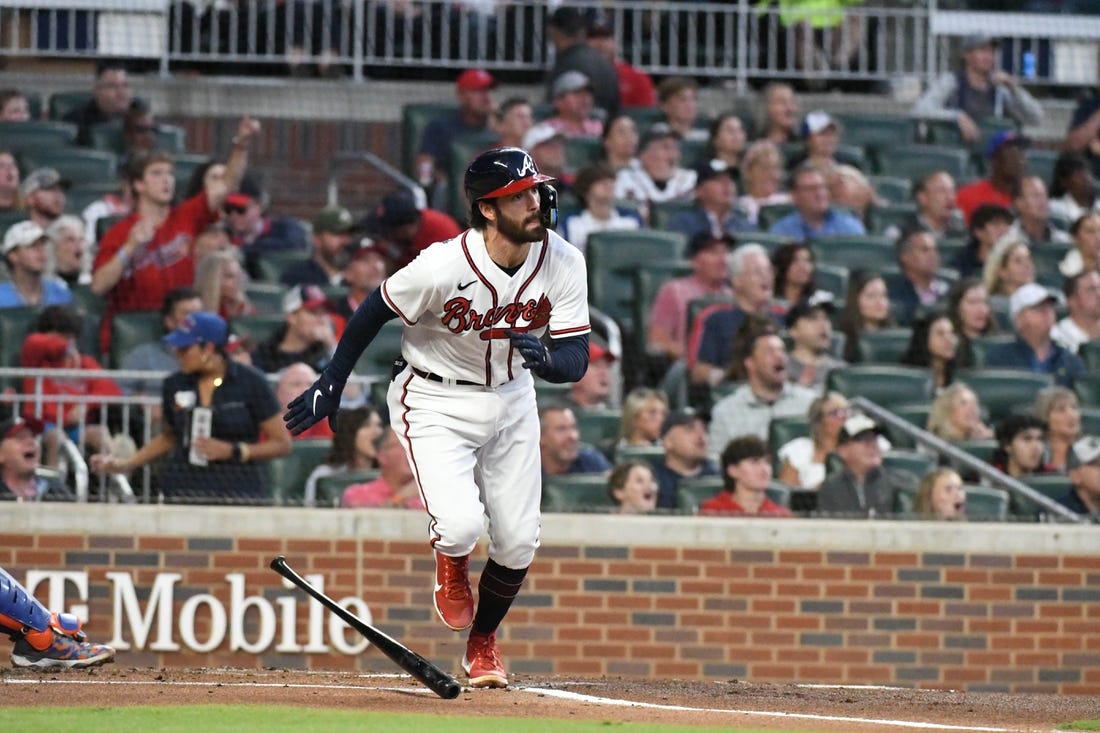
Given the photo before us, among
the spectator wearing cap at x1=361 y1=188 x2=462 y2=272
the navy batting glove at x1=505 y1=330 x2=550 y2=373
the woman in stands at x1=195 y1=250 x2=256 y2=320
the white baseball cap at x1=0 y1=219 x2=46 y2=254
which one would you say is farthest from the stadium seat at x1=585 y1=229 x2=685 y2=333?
the navy batting glove at x1=505 y1=330 x2=550 y2=373

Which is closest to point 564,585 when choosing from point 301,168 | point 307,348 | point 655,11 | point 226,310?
point 307,348

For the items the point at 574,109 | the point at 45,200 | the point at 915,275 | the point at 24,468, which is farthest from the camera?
the point at 574,109

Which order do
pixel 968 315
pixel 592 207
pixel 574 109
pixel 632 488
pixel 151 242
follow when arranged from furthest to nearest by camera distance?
pixel 574 109 → pixel 592 207 → pixel 968 315 → pixel 151 242 → pixel 632 488

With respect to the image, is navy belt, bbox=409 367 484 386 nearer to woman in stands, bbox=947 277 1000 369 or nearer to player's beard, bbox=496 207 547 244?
player's beard, bbox=496 207 547 244

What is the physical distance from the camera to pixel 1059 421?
32.3ft

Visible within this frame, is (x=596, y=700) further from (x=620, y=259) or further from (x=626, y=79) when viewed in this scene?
(x=626, y=79)

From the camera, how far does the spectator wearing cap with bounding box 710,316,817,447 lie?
9.50m

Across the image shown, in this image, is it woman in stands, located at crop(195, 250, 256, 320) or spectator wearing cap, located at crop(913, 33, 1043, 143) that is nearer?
woman in stands, located at crop(195, 250, 256, 320)

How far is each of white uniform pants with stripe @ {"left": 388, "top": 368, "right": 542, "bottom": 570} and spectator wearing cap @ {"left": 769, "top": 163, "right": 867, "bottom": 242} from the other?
17.8 ft

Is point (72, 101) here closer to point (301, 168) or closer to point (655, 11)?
point (301, 168)

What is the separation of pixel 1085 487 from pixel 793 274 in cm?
216

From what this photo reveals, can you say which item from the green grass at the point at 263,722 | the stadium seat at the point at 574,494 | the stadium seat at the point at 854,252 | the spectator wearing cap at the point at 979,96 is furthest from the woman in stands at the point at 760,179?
the green grass at the point at 263,722

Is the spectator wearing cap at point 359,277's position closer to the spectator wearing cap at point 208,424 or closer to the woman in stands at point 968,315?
the spectator wearing cap at point 208,424

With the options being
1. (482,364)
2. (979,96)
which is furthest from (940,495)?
(979,96)
